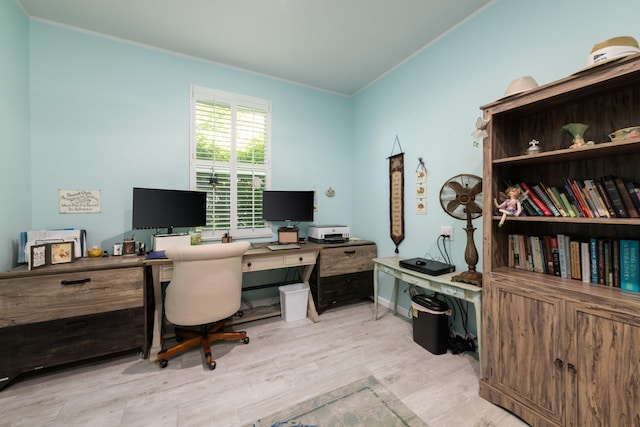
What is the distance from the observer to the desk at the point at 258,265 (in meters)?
2.05

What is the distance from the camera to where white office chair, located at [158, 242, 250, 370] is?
1.81 metres

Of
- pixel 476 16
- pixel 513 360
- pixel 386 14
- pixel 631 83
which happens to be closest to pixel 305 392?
pixel 513 360

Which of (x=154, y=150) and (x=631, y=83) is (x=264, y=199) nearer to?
(x=154, y=150)

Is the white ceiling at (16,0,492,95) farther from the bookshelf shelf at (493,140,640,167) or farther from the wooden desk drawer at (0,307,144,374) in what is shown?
the wooden desk drawer at (0,307,144,374)

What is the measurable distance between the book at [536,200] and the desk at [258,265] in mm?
1839

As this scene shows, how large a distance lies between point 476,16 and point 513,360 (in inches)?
103

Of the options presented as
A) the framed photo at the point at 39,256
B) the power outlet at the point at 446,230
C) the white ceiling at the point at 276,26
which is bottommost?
the framed photo at the point at 39,256

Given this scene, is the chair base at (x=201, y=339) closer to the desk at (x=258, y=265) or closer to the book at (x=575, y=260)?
the desk at (x=258, y=265)

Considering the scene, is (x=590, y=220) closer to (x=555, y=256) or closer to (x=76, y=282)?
(x=555, y=256)

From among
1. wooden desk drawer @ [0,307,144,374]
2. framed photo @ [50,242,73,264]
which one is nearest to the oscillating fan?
wooden desk drawer @ [0,307,144,374]

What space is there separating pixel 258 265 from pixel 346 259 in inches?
39.7

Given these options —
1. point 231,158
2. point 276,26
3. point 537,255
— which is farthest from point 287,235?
point 537,255

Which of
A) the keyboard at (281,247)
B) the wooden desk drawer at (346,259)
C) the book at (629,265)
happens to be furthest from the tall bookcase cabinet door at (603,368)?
the keyboard at (281,247)

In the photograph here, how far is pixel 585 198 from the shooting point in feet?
4.47
